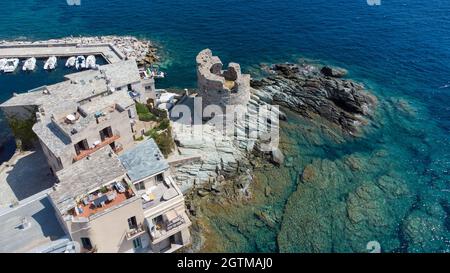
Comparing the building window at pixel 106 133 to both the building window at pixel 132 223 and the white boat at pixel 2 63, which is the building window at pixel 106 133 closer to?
the building window at pixel 132 223

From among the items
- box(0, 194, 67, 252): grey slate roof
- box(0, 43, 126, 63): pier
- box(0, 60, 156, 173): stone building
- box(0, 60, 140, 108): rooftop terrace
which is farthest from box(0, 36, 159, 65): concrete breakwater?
box(0, 194, 67, 252): grey slate roof

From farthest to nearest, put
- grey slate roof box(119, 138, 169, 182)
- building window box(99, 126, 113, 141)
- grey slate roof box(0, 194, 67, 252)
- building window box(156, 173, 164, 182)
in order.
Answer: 1. building window box(99, 126, 113, 141)
2. building window box(156, 173, 164, 182)
3. grey slate roof box(119, 138, 169, 182)
4. grey slate roof box(0, 194, 67, 252)

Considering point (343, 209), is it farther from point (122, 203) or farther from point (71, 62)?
point (71, 62)

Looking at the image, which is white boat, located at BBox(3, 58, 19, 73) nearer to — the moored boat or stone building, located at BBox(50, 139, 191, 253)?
the moored boat

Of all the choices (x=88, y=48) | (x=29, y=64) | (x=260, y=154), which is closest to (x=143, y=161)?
(x=260, y=154)

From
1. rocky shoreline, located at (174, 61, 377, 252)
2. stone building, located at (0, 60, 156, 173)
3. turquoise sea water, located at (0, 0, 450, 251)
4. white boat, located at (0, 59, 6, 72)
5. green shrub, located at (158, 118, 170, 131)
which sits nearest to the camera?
stone building, located at (0, 60, 156, 173)

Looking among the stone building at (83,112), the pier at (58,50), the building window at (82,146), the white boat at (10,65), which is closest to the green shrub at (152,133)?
the stone building at (83,112)
